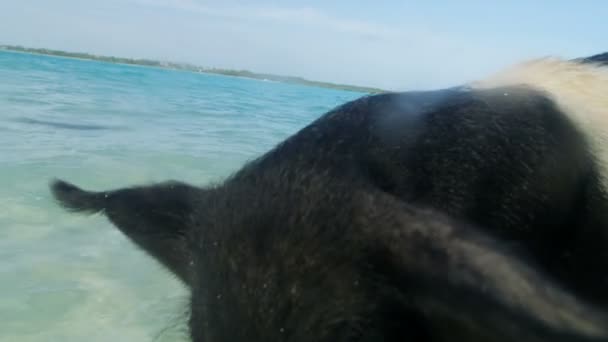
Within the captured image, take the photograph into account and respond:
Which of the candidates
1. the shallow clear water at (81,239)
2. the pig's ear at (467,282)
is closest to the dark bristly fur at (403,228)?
the pig's ear at (467,282)

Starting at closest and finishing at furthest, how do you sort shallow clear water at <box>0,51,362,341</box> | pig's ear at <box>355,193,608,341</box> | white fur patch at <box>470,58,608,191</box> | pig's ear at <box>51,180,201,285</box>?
pig's ear at <box>355,193,608,341</box>, white fur patch at <box>470,58,608,191</box>, pig's ear at <box>51,180,201,285</box>, shallow clear water at <box>0,51,362,341</box>

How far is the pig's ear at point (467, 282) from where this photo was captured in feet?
4.15

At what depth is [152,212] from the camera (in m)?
2.71

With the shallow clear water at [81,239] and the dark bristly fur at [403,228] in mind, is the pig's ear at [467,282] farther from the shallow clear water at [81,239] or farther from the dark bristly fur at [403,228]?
the shallow clear water at [81,239]

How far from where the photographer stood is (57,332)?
6.03m

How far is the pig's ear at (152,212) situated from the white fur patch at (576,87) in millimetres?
1314

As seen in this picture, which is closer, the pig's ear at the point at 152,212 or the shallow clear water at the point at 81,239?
the pig's ear at the point at 152,212

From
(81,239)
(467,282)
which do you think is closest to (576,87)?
(467,282)

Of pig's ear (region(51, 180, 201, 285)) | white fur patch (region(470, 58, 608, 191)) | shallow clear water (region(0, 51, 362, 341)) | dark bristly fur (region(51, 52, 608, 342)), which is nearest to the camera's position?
dark bristly fur (region(51, 52, 608, 342))

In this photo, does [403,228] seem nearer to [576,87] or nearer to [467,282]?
[467,282]

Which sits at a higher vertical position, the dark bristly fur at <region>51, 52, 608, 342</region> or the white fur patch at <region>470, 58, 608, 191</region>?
the white fur patch at <region>470, 58, 608, 191</region>

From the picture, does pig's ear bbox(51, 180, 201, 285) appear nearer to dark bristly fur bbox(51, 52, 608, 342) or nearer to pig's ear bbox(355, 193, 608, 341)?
dark bristly fur bbox(51, 52, 608, 342)

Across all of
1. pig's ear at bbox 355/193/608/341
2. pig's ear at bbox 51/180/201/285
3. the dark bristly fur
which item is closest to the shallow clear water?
pig's ear at bbox 51/180/201/285

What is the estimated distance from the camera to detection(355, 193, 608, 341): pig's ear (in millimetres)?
1264
